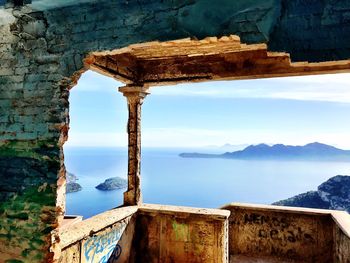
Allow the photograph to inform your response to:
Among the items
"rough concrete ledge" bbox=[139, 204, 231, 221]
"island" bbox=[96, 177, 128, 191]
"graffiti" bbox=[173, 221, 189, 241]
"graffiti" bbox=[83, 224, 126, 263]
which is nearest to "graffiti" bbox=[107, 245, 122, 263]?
"graffiti" bbox=[83, 224, 126, 263]

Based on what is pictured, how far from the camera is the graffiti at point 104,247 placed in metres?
4.11

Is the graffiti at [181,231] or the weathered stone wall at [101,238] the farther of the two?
the graffiti at [181,231]

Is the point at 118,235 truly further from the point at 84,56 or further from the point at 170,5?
the point at 170,5

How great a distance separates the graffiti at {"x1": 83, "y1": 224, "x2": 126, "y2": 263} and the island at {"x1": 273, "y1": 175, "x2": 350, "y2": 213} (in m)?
23.5

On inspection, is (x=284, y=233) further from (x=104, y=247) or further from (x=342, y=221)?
(x=104, y=247)

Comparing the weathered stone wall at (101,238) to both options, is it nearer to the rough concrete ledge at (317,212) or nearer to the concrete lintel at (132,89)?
the concrete lintel at (132,89)

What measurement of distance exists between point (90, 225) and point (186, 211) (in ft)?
6.01

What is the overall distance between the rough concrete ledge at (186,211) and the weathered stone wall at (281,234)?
140 centimetres

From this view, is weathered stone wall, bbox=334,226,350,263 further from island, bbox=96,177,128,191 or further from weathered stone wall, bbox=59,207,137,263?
island, bbox=96,177,128,191

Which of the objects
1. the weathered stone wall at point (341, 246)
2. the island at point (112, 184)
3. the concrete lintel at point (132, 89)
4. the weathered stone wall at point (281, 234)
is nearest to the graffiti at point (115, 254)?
the weathered stone wall at point (281, 234)

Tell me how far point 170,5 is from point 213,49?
193 cm

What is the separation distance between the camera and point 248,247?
21.1 ft

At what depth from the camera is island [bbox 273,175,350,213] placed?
25.0 metres

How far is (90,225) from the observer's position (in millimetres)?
4262
